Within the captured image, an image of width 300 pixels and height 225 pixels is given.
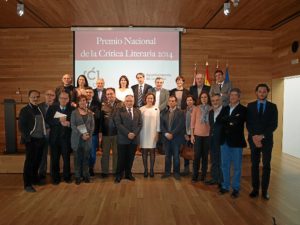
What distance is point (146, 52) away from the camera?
7.38 m

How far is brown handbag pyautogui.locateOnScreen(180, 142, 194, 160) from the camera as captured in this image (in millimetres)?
5244

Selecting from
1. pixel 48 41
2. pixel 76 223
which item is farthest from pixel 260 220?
pixel 48 41

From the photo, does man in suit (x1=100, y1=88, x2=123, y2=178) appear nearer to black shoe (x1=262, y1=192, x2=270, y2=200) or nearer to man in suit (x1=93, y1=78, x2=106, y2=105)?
man in suit (x1=93, y1=78, x2=106, y2=105)

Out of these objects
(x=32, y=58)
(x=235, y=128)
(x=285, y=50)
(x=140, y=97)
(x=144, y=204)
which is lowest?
(x=144, y=204)

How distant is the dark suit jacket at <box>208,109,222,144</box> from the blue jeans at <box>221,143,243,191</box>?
0.93 feet

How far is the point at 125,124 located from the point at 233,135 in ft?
5.82

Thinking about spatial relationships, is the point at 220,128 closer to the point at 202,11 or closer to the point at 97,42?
the point at 202,11

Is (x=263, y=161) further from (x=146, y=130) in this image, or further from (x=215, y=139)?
(x=146, y=130)

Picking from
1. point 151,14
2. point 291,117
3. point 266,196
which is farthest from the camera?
point 291,117

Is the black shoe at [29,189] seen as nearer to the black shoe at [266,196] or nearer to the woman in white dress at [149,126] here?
the woman in white dress at [149,126]

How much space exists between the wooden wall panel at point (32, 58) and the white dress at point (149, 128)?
9.92 ft

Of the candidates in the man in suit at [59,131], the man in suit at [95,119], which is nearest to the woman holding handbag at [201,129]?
the man in suit at [95,119]

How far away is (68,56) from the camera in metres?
7.34

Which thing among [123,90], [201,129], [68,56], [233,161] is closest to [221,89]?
[201,129]
